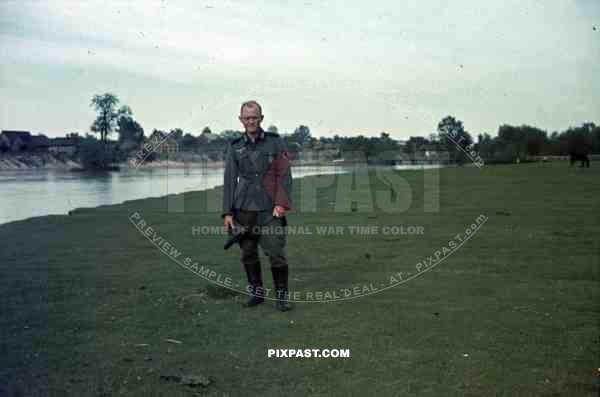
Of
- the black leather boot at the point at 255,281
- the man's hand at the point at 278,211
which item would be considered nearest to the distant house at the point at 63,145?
the black leather boot at the point at 255,281

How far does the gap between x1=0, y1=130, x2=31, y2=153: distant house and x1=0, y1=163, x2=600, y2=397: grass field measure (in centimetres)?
7325

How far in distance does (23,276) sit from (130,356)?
4410 millimetres

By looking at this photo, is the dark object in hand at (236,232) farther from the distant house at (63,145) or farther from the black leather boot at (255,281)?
the distant house at (63,145)

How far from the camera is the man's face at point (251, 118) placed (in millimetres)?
6051

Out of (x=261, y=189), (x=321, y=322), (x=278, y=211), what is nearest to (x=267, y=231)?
(x=278, y=211)

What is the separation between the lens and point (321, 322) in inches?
225

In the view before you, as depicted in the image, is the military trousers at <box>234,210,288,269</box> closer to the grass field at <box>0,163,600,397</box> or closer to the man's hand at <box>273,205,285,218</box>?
the man's hand at <box>273,205,285,218</box>

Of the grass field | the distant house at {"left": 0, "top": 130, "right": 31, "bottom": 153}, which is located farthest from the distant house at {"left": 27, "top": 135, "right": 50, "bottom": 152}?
the grass field

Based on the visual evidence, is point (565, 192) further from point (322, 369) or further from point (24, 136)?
point (24, 136)

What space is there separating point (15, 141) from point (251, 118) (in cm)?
8188

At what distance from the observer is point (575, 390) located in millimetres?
3969

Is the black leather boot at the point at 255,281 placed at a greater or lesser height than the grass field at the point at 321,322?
greater

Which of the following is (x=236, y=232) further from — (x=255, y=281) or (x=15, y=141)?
(x=15, y=141)

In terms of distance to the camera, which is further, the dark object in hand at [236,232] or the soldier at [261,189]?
the dark object in hand at [236,232]
